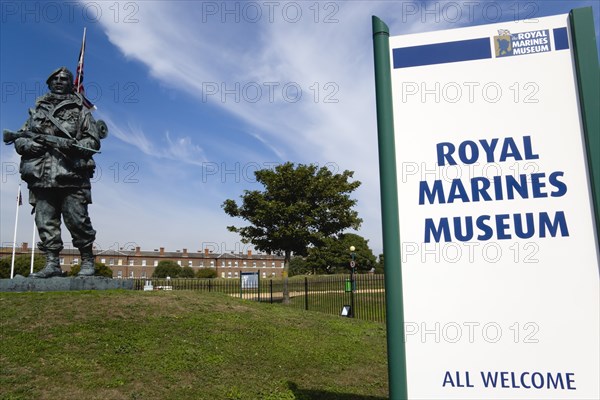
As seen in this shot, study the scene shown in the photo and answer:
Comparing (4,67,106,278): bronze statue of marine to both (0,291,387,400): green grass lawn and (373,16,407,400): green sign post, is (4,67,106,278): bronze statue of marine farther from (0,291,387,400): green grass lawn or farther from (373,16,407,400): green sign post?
(373,16,407,400): green sign post

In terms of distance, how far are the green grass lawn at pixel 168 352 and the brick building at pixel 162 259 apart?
248ft

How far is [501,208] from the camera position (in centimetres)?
258

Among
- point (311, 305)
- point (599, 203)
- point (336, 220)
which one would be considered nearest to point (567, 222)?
point (599, 203)

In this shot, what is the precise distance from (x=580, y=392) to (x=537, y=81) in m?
1.81

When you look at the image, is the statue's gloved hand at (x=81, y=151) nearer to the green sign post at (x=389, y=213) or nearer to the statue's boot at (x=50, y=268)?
the statue's boot at (x=50, y=268)

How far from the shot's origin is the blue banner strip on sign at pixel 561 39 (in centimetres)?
263

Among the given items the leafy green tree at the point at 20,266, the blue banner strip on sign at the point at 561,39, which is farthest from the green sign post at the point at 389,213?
the leafy green tree at the point at 20,266

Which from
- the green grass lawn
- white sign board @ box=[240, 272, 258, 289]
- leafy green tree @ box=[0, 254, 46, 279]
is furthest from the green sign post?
leafy green tree @ box=[0, 254, 46, 279]

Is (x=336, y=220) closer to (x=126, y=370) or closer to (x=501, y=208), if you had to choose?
(x=126, y=370)

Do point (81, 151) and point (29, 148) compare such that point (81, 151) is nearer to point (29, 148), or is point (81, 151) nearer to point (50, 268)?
point (29, 148)

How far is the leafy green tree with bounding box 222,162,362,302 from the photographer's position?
2548cm

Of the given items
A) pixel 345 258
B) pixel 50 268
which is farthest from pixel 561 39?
pixel 345 258

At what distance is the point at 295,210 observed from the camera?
2517 centimetres

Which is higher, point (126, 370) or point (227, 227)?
point (227, 227)
